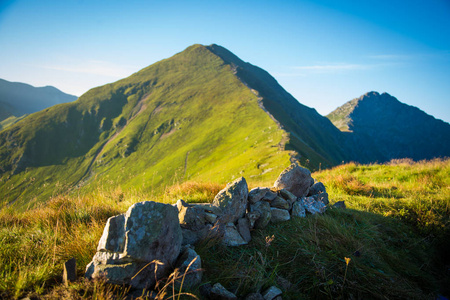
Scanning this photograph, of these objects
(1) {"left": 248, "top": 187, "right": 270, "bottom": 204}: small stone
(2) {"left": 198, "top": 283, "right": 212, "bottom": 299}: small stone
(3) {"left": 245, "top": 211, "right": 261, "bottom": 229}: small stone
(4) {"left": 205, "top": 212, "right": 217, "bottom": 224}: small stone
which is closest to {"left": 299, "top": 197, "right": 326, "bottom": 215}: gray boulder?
(1) {"left": 248, "top": 187, "right": 270, "bottom": 204}: small stone

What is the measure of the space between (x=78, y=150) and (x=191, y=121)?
83.8 meters

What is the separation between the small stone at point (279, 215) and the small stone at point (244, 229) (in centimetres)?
92

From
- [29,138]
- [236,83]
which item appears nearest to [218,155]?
[236,83]

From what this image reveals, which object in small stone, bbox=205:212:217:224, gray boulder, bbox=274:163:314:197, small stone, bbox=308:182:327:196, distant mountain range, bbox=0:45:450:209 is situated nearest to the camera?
small stone, bbox=205:212:217:224

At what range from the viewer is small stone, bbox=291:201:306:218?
6341mm

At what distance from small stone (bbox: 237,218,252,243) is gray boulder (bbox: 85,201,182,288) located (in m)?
2.11

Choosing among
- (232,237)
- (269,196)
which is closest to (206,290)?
(232,237)

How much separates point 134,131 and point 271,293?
150824 mm

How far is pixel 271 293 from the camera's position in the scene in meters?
3.57

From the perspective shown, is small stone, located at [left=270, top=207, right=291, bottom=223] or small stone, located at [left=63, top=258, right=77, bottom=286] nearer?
small stone, located at [left=63, top=258, right=77, bottom=286]

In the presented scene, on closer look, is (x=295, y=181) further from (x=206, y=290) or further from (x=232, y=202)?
(x=206, y=290)

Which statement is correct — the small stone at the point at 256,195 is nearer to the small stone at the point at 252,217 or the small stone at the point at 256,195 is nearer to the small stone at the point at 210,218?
the small stone at the point at 252,217

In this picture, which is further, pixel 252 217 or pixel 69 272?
pixel 252 217

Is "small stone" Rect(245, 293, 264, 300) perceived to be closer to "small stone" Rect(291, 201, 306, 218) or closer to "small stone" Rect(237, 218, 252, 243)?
"small stone" Rect(237, 218, 252, 243)
